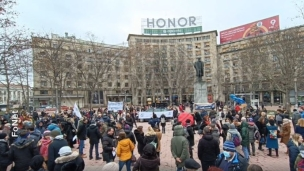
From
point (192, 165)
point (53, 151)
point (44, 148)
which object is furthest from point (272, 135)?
point (44, 148)

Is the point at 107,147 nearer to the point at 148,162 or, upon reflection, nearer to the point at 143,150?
the point at 143,150

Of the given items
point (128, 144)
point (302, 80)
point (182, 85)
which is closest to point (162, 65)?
point (182, 85)

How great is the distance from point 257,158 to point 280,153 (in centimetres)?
176

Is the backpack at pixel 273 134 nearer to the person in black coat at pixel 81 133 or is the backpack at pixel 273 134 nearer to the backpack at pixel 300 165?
the backpack at pixel 300 165

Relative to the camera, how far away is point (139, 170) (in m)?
4.76

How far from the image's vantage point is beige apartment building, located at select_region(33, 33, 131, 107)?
113 feet

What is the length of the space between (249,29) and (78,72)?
5411 centimetres

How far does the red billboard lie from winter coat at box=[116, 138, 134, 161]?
6910 cm

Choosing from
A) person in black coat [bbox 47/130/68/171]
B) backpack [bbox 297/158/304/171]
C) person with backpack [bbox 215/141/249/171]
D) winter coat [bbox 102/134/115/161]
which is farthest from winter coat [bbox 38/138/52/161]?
backpack [bbox 297/158/304/171]

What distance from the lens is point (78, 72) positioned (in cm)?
4656

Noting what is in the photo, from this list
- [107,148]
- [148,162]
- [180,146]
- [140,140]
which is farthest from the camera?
[140,140]

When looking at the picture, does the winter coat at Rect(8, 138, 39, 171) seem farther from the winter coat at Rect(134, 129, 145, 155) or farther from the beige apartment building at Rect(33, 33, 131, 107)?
the beige apartment building at Rect(33, 33, 131, 107)

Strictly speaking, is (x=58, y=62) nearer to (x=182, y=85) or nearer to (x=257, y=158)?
(x=257, y=158)

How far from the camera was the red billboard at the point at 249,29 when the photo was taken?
235ft
